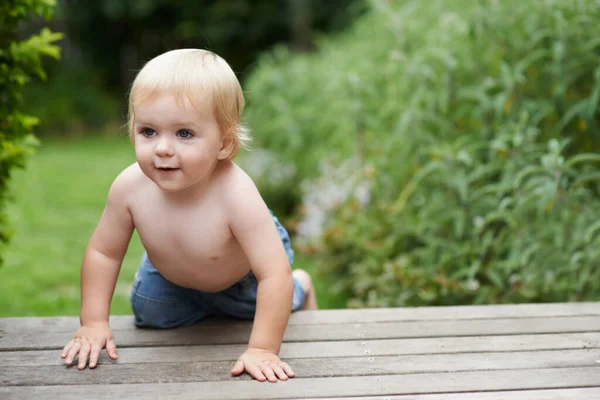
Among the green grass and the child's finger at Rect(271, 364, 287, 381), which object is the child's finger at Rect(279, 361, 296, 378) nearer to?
the child's finger at Rect(271, 364, 287, 381)

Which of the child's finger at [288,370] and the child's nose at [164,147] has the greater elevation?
the child's nose at [164,147]

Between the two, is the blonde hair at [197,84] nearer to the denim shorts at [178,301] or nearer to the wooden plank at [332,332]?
the denim shorts at [178,301]

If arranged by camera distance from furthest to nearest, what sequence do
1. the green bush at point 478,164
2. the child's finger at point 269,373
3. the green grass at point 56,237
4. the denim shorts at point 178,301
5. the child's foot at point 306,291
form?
the green grass at point 56,237 < the green bush at point 478,164 < the child's foot at point 306,291 < the denim shorts at point 178,301 < the child's finger at point 269,373

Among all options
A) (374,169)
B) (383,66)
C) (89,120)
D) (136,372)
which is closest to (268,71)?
(383,66)

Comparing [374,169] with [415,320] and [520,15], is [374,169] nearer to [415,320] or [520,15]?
[520,15]

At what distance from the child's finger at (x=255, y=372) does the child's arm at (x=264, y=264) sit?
0.24 feet

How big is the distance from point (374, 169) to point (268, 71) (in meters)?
3.29

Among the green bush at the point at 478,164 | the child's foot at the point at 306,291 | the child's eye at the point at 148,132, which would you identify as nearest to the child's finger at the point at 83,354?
the child's eye at the point at 148,132

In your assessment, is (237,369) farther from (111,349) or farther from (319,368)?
(111,349)

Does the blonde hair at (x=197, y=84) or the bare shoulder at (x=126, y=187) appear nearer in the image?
the blonde hair at (x=197, y=84)

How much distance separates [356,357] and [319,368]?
14 centimetres

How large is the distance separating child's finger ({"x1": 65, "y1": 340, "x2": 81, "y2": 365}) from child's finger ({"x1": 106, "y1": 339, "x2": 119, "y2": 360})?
84mm

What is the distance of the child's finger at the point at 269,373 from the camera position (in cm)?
201

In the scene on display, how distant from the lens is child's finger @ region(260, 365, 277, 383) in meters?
2.01
